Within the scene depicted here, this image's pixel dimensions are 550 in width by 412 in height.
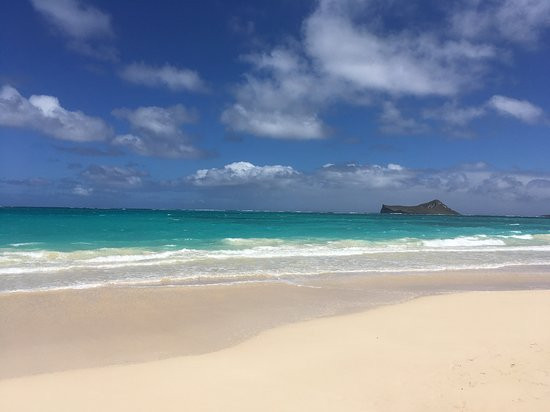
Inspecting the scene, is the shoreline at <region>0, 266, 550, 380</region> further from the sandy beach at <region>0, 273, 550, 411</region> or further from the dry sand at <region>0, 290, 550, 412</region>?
the dry sand at <region>0, 290, 550, 412</region>

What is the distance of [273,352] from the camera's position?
19.9ft

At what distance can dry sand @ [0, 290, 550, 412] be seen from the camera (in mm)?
4484

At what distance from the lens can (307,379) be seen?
508cm

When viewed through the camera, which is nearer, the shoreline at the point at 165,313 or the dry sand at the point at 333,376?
the dry sand at the point at 333,376

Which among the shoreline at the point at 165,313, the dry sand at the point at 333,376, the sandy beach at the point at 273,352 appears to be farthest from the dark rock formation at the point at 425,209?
the dry sand at the point at 333,376

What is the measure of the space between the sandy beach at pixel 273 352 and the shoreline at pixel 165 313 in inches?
1.6

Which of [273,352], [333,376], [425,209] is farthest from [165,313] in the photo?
[425,209]

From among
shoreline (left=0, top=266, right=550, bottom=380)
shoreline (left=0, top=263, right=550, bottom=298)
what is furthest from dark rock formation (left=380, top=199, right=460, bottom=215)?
shoreline (left=0, top=266, right=550, bottom=380)

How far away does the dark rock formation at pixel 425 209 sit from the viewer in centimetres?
14088

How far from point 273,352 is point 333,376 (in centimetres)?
117

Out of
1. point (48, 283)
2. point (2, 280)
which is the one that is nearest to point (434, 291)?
point (48, 283)

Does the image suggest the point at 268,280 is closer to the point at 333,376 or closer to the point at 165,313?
the point at 165,313

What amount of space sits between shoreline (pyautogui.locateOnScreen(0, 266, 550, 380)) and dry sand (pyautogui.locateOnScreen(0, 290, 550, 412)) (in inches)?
23.3

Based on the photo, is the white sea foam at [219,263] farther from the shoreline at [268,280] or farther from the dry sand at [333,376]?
the dry sand at [333,376]
